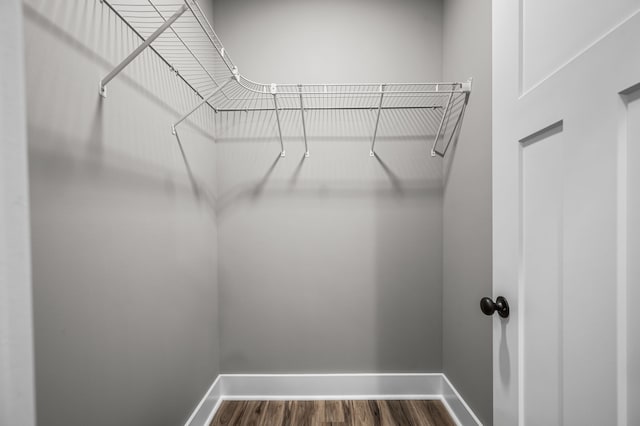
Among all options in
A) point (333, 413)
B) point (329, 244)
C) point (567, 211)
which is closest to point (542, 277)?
point (567, 211)

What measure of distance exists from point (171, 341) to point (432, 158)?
5.15 feet

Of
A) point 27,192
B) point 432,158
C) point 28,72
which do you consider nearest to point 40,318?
point 27,192

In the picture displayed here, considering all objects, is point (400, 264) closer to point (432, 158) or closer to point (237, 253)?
point (432, 158)

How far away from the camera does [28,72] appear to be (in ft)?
2.12

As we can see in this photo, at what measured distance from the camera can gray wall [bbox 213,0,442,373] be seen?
171 cm

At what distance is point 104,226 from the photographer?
865 mm

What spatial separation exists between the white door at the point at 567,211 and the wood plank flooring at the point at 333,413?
831 millimetres

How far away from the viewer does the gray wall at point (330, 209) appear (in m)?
1.71

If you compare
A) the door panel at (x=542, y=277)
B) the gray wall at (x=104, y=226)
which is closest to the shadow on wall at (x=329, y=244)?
the gray wall at (x=104, y=226)

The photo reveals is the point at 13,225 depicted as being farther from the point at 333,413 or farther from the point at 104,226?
the point at 333,413

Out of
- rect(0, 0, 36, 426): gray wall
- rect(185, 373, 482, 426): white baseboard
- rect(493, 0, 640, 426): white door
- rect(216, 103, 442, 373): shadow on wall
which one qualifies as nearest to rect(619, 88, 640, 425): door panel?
rect(493, 0, 640, 426): white door

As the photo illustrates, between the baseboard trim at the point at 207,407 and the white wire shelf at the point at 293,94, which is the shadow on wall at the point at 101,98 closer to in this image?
the white wire shelf at the point at 293,94

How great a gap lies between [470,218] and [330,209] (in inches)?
28.2

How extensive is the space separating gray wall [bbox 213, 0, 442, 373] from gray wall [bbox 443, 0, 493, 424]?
125 millimetres
